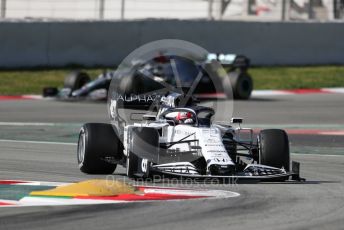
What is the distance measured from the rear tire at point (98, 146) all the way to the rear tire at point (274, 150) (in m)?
1.62

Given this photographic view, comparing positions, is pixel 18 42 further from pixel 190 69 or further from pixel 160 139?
pixel 160 139

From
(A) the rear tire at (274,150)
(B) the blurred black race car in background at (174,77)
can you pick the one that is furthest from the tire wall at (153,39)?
(A) the rear tire at (274,150)

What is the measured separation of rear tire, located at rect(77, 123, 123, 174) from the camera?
1155 centimetres

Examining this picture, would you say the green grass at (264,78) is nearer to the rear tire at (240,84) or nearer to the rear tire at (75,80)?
the rear tire at (75,80)

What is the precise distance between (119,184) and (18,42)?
1559cm

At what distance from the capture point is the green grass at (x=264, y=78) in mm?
24266

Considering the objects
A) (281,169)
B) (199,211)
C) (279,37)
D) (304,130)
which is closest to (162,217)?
(199,211)

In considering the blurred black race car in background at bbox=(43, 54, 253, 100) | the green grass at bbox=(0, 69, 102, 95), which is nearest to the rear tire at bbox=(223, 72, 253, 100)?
the blurred black race car in background at bbox=(43, 54, 253, 100)

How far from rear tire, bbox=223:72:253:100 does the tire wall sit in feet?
13.7

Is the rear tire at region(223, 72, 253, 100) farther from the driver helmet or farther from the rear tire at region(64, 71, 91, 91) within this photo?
the driver helmet

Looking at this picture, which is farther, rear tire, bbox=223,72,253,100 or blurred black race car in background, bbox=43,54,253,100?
rear tire, bbox=223,72,253,100

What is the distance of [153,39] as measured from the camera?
86.5 ft

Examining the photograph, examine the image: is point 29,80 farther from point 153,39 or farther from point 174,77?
point 174,77

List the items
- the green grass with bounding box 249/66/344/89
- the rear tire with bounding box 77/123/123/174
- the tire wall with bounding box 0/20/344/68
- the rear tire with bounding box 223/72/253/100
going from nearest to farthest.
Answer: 1. the rear tire with bounding box 77/123/123/174
2. the rear tire with bounding box 223/72/253/100
3. the tire wall with bounding box 0/20/344/68
4. the green grass with bounding box 249/66/344/89
